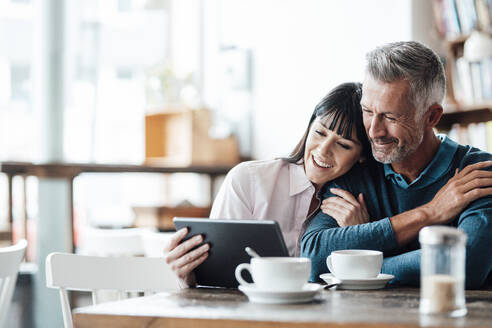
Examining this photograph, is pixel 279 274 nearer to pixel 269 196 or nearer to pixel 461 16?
pixel 269 196

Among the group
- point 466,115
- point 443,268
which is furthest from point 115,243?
point 443,268

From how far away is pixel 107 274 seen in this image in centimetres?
192

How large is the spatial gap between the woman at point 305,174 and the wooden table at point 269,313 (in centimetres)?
54

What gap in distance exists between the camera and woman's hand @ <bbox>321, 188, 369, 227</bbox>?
1804mm

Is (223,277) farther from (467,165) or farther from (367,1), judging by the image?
(367,1)

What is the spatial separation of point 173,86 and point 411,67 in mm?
3543

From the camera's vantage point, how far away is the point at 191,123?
502cm

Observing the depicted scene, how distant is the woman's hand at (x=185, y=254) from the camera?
1521 millimetres

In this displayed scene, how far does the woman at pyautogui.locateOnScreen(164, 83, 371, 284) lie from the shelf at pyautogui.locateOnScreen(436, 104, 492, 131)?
6.13 ft

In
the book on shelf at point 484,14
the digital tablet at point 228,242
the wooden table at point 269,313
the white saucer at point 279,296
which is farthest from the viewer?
the book on shelf at point 484,14

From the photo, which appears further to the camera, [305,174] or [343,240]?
[305,174]

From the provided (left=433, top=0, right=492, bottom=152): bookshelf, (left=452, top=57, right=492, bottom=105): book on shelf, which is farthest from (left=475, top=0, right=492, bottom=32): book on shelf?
(left=452, top=57, right=492, bottom=105): book on shelf

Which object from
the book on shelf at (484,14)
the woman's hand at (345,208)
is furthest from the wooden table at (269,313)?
the book on shelf at (484,14)

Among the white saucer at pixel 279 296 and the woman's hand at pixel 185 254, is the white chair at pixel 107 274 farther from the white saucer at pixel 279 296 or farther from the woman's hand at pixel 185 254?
the white saucer at pixel 279 296
